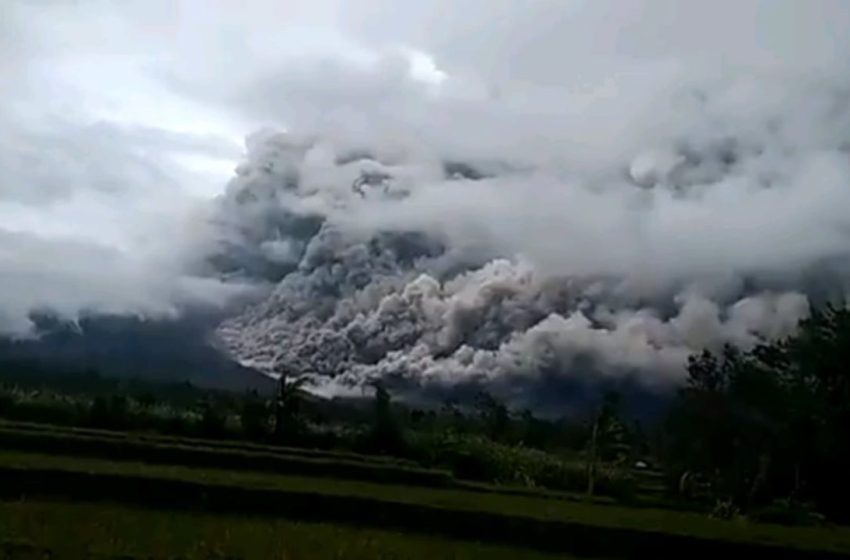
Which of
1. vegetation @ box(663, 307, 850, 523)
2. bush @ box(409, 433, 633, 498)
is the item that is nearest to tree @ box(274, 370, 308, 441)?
bush @ box(409, 433, 633, 498)

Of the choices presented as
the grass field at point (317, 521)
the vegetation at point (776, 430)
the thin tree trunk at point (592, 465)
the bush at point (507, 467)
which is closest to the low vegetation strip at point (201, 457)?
the grass field at point (317, 521)

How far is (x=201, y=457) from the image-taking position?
3006cm

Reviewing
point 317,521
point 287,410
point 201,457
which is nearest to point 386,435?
point 287,410

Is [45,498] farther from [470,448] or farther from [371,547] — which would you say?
[470,448]

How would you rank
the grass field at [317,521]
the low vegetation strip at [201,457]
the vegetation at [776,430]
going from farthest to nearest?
the vegetation at [776,430] < the low vegetation strip at [201,457] < the grass field at [317,521]

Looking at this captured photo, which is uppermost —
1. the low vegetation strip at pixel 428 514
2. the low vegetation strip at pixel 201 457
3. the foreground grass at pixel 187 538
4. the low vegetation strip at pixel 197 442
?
the low vegetation strip at pixel 197 442

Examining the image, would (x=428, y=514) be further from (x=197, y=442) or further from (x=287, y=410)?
(x=287, y=410)

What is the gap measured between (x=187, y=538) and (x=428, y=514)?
18.3ft

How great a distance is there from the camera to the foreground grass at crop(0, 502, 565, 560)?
15.8m

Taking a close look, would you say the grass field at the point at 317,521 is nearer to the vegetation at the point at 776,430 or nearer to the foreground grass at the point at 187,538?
the foreground grass at the point at 187,538

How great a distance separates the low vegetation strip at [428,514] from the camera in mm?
21156

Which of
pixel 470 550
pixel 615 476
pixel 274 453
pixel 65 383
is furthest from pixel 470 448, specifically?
pixel 65 383

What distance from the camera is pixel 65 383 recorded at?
7162cm

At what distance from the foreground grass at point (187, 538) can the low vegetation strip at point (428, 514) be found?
65 cm
